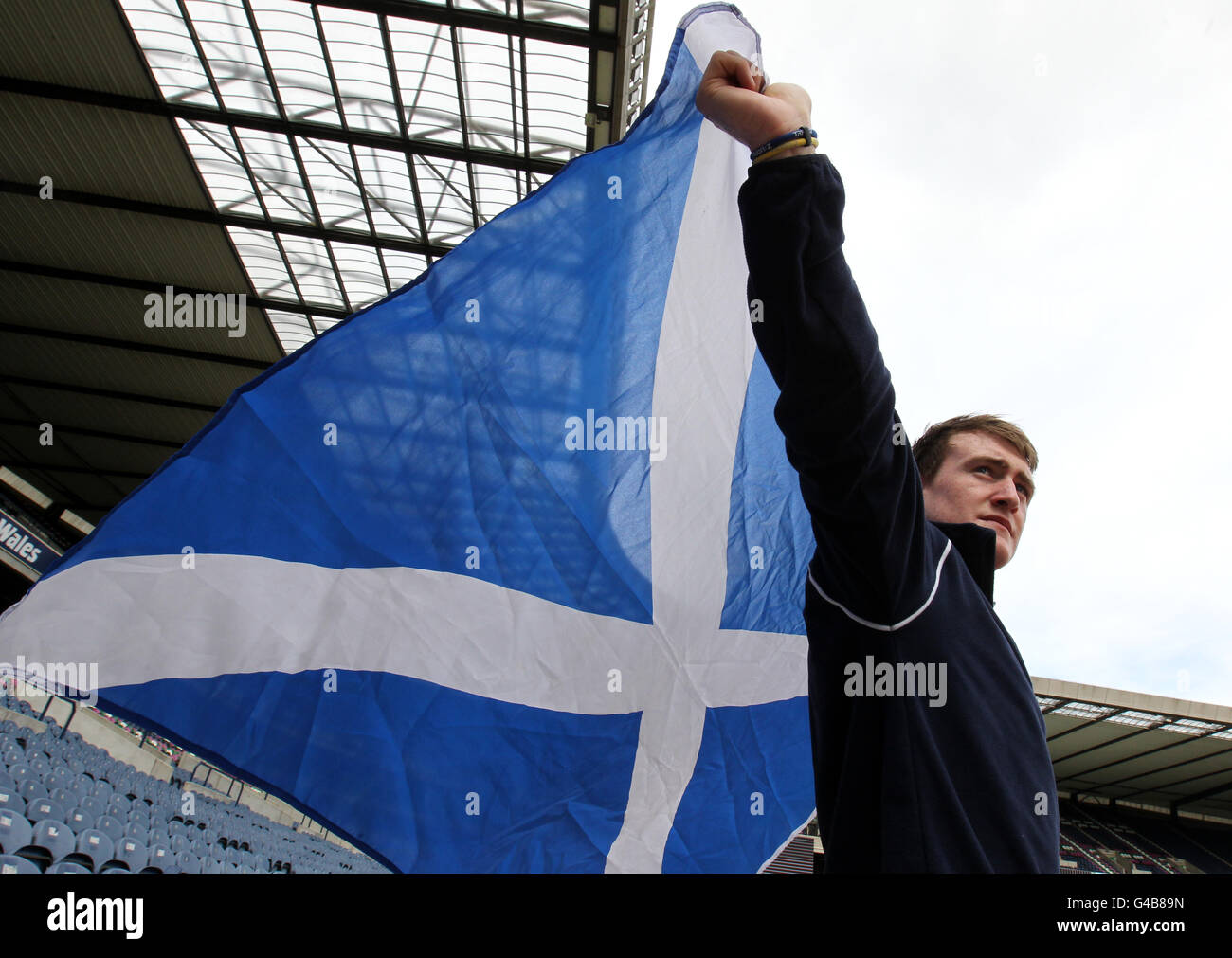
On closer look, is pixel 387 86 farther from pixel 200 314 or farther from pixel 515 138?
pixel 200 314

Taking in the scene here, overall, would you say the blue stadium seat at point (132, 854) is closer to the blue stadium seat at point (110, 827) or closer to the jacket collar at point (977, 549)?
the blue stadium seat at point (110, 827)

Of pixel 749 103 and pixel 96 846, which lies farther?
pixel 96 846

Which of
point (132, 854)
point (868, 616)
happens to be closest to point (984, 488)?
point (868, 616)

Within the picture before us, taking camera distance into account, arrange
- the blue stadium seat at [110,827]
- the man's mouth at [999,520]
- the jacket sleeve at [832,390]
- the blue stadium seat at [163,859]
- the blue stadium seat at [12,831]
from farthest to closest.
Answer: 1. the blue stadium seat at [163,859]
2. the blue stadium seat at [110,827]
3. the blue stadium seat at [12,831]
4. the man's mouth at [999,520]
5. the jacket sleeve at [832,390]

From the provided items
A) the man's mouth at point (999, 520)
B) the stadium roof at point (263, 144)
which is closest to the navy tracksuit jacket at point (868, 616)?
the man's mouth at point (999, 520)

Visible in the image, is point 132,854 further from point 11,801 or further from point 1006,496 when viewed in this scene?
point 1006,496

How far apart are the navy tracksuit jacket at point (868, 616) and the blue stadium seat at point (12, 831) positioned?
646 centimetres

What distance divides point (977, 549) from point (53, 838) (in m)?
7.07

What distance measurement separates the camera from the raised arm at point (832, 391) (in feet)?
2.98

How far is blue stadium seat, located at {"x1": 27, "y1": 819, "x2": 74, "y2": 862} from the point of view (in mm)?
5918

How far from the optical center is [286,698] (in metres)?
1.75

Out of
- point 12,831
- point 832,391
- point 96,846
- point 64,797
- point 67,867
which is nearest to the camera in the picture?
point 832,391

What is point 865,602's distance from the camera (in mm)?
974

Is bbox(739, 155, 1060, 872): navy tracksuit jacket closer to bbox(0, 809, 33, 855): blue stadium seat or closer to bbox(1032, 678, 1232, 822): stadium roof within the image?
bbox(0, 809, 33, 855): blue stadium seat
